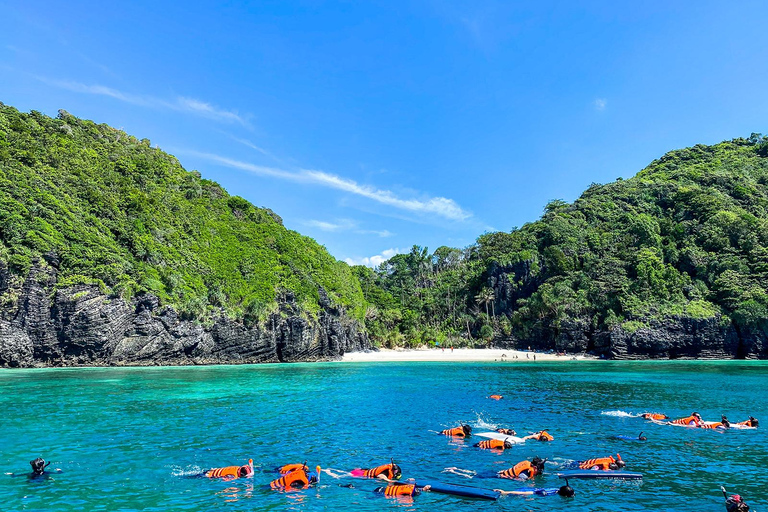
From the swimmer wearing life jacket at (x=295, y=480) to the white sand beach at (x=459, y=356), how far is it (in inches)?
2500

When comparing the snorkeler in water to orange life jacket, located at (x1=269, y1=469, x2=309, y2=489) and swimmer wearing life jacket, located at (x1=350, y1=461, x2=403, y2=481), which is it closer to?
orange life jacket, located at (x1=269, y1=469, x2=309, y2=489)

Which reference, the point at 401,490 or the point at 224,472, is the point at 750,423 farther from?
the point at 224,472

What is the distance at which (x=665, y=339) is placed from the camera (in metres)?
71.6

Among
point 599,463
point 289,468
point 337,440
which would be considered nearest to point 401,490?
point 289,468

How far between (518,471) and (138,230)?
64.6 meters

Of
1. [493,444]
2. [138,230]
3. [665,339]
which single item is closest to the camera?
[493,444]

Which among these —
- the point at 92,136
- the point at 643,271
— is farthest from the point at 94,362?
the point at 643,271

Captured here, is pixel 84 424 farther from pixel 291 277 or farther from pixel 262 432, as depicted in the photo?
pixel 291 277

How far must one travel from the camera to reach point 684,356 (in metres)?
72.3

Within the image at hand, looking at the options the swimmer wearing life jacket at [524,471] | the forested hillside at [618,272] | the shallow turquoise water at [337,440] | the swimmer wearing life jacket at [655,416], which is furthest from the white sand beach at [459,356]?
the swimmer wearing life jacket at [524,471]

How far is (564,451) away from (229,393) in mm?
24382

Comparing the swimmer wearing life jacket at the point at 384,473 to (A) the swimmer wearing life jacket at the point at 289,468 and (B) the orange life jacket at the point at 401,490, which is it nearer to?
(B) the orange life jacket at the point at 401,490

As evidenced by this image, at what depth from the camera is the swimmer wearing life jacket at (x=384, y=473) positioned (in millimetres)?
13305

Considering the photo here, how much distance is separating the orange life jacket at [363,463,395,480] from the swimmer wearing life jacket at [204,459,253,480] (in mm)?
3687
